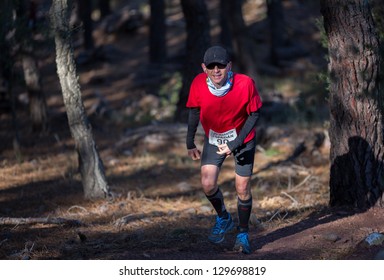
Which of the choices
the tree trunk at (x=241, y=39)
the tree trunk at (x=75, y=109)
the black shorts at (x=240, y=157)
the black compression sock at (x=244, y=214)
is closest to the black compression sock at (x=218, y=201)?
the black compression sock at (x=244, y=214)

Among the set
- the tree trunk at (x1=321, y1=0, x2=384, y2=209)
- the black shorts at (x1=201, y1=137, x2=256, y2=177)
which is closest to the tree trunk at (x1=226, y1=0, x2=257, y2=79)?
the tree trunk at (x1=321, y1=0, x2=384, y2=209)

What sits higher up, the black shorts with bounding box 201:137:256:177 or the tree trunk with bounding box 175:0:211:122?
the tree trunk with bounding box 175:0:211:122

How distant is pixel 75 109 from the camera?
1021 centimetres

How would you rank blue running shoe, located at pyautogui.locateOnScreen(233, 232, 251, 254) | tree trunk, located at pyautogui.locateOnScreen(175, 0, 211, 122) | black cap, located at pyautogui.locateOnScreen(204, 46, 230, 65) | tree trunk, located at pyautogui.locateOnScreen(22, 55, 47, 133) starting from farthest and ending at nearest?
tree trunk, located at pyautogui.locateOnScreen(22, 55, 47, 133)
tree trunk, located at pyautogui.locateOnScreen(175, 0, 211, 122)
blue running shoe, located at pyautogui.locateOnScreen(233, 232, 251, 254)
black cap, located at pyautogui.locateOnScreen(204, 46, 230, 65)

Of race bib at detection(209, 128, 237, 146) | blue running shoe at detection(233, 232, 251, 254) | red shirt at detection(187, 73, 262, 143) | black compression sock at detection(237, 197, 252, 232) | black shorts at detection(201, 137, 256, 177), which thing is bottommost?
blue running shoe at detection(233, 232, 251, 254)

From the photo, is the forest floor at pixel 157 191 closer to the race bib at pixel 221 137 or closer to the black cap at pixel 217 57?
the race bib at pixel 221 137

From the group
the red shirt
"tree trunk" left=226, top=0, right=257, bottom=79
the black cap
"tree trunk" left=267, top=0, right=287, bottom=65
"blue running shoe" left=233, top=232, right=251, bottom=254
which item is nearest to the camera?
the black cap

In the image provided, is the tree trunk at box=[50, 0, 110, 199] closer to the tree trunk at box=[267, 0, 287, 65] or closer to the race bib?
the race bib

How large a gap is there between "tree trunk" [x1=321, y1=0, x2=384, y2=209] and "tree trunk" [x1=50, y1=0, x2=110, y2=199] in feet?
12.3

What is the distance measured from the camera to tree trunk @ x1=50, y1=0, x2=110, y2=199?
9.86m

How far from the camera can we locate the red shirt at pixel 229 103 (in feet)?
22.1

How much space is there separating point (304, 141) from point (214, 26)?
1838 cm
